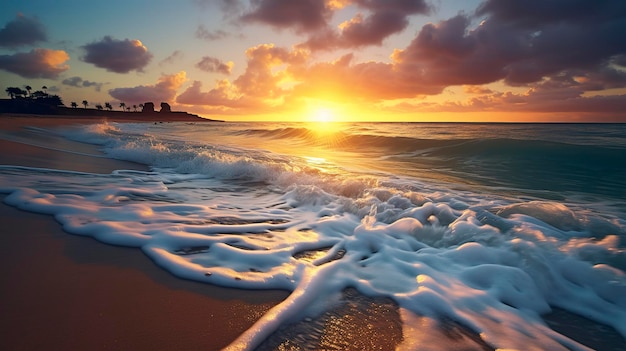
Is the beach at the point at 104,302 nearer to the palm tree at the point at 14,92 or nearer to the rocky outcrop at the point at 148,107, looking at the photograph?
the palm tree at the point at 14,92

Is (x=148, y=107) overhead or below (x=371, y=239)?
overhead

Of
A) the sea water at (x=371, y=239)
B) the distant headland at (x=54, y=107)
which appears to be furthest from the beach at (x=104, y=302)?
the distant headland at (x=54, y=107)

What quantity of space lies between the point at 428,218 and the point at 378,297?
88.5 inches

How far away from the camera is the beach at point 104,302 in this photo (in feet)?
5.60

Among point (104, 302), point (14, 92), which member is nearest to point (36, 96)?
point (14, 92)

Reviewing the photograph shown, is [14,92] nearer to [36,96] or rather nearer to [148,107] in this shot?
[36,96]

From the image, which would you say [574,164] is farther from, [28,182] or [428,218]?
[28,182]

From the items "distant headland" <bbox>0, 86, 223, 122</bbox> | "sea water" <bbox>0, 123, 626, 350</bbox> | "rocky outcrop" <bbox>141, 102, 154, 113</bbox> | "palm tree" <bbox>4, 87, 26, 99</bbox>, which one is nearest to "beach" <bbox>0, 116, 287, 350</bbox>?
"sea water" <bbox>0, 123, 626, 350</bbox>

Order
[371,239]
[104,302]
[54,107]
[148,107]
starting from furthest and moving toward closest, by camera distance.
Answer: [148,107] < [54,107] < [371,239] < [104,302]

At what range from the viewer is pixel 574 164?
1110 cm

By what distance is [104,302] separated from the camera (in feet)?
6.67

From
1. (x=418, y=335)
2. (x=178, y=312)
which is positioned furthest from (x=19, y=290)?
(x=418, y=335)

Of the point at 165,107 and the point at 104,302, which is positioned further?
the point at 165,107

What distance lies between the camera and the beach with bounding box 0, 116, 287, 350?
5.60 ft
